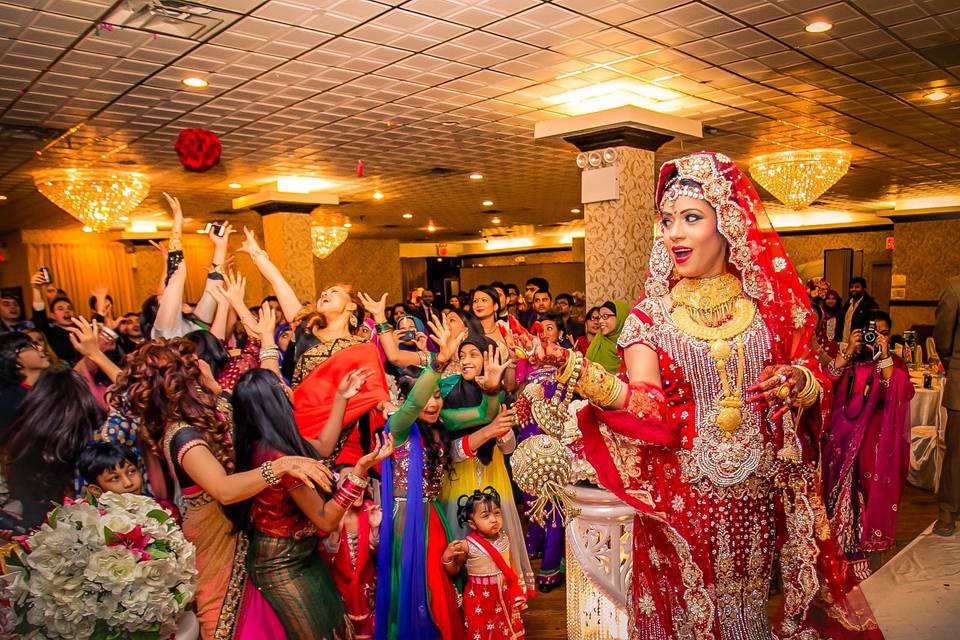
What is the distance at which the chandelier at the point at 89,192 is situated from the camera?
271 inches

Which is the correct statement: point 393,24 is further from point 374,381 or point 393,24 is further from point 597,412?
A: point 597,412

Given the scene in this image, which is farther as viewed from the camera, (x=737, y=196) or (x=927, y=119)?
(x=927, y=119)

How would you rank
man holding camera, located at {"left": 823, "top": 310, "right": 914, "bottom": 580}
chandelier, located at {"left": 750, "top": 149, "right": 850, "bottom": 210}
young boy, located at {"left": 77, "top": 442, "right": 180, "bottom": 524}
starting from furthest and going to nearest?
chandelier, located at {"left": 750, "top": 149, "right": 850, "bottom": 210} → man holding camera, located at {"left": 823, "top": 310, "right": 914, "bottom": 580} → young boy, located at {"left": 77, "top": 442, "right": 180, "bottom": 524}

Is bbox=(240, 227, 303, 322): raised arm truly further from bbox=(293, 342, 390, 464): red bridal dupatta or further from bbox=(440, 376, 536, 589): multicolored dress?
bbox=(440, 376, 536, 589): multicolored dress

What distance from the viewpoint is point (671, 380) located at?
1.96 m

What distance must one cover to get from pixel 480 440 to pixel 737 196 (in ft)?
4.96

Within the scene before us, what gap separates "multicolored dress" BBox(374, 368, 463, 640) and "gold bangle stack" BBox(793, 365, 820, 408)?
1.43 meters

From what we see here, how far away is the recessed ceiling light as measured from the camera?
367 centimetres

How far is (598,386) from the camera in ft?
5.89

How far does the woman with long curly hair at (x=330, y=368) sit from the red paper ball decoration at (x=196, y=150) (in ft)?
5.84

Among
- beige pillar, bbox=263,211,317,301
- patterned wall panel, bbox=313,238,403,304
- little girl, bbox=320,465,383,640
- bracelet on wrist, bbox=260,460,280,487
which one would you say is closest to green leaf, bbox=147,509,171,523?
bracelet on wrist, bbox=260,460,280,487

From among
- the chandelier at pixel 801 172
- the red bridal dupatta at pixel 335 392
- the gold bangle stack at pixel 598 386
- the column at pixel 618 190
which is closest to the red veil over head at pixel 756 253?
the gold bangle stack at pixel 598 386

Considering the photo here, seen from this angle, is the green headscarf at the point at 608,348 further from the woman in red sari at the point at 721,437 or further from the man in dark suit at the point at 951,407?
the woman in red sari at the point at 721,437

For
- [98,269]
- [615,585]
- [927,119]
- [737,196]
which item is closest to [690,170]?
[737,196]
